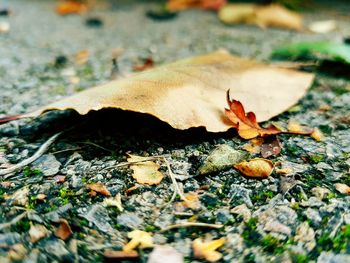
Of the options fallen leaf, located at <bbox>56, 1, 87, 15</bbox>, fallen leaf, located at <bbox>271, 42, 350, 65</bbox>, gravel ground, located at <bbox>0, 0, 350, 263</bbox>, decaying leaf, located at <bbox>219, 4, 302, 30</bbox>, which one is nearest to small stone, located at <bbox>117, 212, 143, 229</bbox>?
gravel ground, located at <bbox>0, 0, 350, 263</bbox>

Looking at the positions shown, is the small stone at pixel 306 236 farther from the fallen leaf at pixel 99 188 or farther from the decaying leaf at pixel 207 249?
the fallen leaf at pixel 99 188

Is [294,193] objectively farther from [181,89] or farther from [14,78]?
[14,78]

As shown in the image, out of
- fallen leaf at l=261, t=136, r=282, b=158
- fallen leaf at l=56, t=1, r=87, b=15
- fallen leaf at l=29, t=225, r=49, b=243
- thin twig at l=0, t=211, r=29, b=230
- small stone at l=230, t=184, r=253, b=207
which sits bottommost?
small stone at l=230, t=184, r=253, b=207

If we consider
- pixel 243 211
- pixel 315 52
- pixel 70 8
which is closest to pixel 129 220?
pixel 243 211

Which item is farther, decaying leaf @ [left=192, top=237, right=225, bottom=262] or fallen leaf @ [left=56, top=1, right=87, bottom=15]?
fallen leaf @ [left=56, top=1, right=87, bottom=15]

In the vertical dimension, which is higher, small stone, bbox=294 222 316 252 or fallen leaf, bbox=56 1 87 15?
fallen leaf, bbox=56 1 87 15

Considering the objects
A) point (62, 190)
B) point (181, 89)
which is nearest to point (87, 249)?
point (62, 190)

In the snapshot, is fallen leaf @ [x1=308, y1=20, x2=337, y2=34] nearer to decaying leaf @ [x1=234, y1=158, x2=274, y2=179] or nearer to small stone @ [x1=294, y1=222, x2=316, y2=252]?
decaying leaf @ [x1=234, y1=158, x2=274, y2=179]

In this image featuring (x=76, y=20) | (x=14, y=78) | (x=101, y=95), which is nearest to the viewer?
(x=101, y=95)

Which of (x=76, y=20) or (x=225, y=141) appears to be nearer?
(x=225, y=141)
